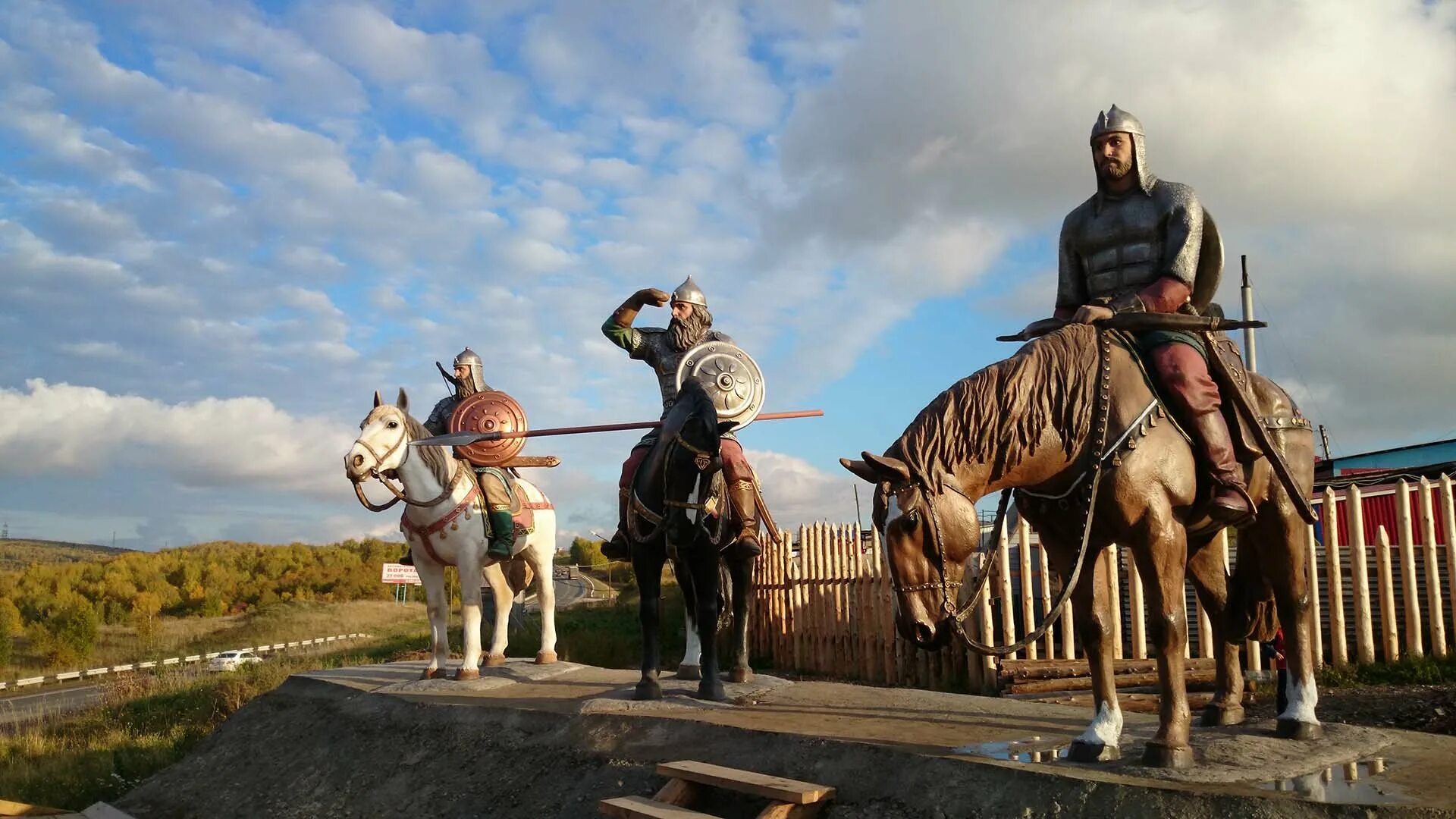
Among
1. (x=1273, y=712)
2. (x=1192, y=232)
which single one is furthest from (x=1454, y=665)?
(x=1192, y=232)

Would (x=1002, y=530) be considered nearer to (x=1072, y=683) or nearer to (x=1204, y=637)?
(x=1072, y=683)

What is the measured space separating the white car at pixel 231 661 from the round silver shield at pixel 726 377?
Answer: 1317cm

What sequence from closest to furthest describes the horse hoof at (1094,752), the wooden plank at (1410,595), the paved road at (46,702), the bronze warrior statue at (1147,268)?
the horse hoof at (1094,752)
the bronze warrior statue at (1147,268)
the wooden plank at (1410,595)
the paved road at (46,702)

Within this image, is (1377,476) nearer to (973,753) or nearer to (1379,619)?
(1379,619)

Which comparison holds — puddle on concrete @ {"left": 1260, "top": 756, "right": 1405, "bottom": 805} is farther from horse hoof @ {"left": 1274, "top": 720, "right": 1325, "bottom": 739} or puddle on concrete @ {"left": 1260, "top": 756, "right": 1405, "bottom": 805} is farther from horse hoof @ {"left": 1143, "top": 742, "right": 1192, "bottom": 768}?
→ horse hoof @ {"left": 1274, "top": 720, "right": 1325, "bottom": 739}

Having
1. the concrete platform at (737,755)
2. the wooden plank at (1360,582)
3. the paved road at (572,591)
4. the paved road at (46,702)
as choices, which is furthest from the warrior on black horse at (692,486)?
the paved road at (572,591)

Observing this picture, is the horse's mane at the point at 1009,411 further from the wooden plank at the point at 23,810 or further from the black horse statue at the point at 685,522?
the wooden plank at the point at 23,810

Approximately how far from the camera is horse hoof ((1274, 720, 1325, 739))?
478 cm

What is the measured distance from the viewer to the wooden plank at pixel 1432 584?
365 inches

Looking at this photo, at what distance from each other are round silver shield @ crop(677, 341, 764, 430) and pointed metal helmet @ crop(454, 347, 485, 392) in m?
3.49

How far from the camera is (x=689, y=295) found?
8.09m

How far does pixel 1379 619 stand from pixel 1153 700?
387cm

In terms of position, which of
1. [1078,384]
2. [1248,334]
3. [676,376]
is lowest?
[1078,384]

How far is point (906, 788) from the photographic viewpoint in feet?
14.0
